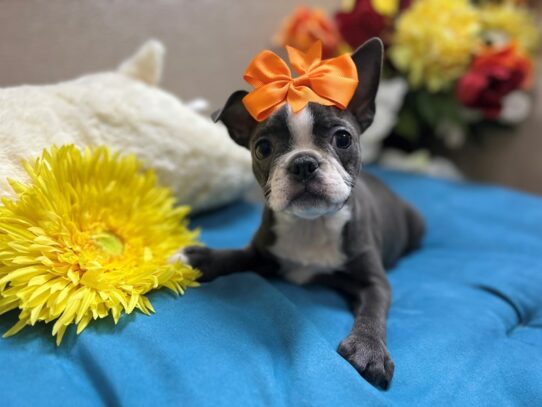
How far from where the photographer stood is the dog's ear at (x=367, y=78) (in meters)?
1.33

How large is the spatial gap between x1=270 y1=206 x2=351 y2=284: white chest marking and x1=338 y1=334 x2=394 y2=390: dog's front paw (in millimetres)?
322

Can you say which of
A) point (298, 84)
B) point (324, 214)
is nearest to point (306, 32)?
point (298, 84)

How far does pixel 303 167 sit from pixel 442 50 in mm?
1767

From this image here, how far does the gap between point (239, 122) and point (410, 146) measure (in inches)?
78.8

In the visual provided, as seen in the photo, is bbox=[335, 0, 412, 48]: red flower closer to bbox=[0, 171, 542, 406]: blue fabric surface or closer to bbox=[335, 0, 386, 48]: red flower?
bbox=[335, 0, 386, 48]: red flower

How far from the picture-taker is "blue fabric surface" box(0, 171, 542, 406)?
931 millimetres

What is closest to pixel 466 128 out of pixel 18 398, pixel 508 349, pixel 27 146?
pixel 508 349

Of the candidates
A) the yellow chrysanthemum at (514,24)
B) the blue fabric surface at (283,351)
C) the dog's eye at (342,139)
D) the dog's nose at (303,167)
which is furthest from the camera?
the yellow chrysanthemum at (514,24)

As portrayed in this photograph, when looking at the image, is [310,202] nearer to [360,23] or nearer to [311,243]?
[311,243]

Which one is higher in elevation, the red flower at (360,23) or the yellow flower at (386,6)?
the yellow flower at (386,6)

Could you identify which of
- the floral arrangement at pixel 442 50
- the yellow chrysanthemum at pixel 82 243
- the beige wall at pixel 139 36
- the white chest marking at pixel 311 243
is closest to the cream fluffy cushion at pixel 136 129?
the yellow chrysanthemum at pixel 82 243

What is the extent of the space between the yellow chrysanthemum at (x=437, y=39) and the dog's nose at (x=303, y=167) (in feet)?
5.67

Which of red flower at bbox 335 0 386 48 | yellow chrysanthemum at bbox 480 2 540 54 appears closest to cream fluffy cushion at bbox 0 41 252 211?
red flower at bbox 335 0 386 48

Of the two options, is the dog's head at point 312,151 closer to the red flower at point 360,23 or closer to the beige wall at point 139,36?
the beige wall at point 139,36
